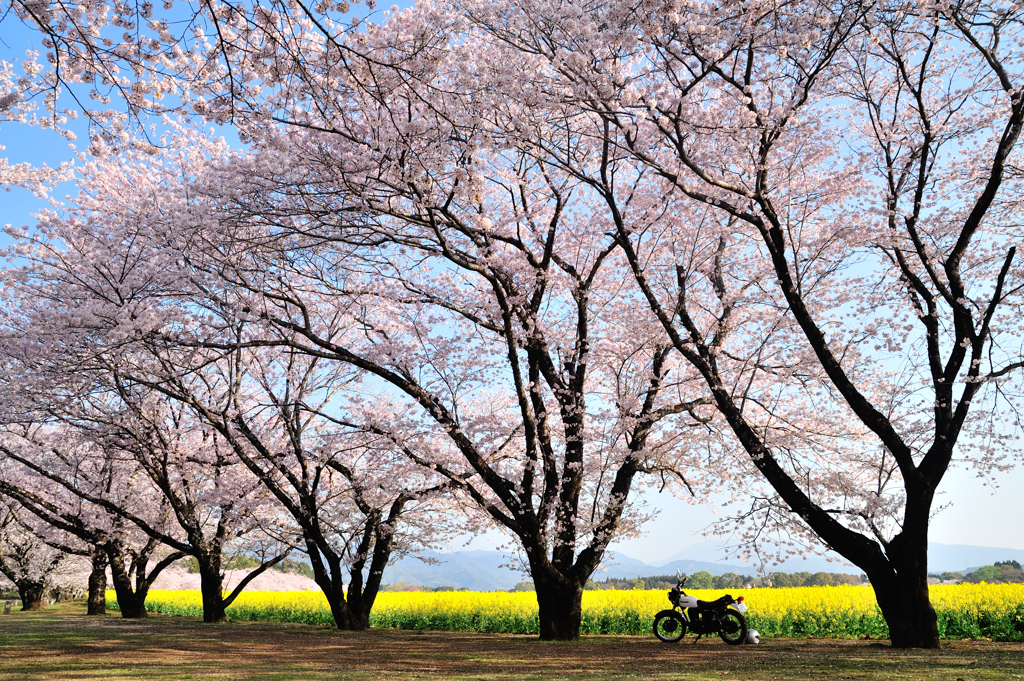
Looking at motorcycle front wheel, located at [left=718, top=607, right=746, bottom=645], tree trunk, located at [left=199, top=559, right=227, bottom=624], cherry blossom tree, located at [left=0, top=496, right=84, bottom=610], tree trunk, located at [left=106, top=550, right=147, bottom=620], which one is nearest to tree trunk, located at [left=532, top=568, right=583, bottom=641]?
motorcycle front wheel, located at [left=718, top=607, right=746, bottom=645]

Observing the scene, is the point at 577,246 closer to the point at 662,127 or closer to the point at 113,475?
the point at 662,127

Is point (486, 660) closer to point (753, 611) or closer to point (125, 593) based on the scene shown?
point (753, 611)

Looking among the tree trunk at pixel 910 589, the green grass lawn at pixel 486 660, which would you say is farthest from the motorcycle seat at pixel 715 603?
the tree trunk at pixel 910 589

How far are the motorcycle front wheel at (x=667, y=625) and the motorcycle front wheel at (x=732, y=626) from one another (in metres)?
0.76

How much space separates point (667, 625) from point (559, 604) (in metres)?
1.95

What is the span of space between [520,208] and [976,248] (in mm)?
7724

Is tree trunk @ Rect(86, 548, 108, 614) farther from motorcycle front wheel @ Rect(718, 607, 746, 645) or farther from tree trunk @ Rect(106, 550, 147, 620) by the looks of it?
motorcycle front wheel @ Rect(718, 607, 746, 645)

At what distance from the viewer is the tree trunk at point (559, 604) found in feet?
42.1

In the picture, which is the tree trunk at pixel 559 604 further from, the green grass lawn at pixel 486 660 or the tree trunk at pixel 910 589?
the tree trunk at pixel 910 589

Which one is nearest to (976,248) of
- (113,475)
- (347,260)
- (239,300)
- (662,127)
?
(662,127)

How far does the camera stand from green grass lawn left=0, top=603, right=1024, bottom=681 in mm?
7453

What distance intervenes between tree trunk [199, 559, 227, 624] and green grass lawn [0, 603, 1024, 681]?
6.12 metres

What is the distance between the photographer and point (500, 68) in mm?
9445

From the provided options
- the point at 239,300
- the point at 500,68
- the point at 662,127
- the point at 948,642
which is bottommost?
the point at 948,642
